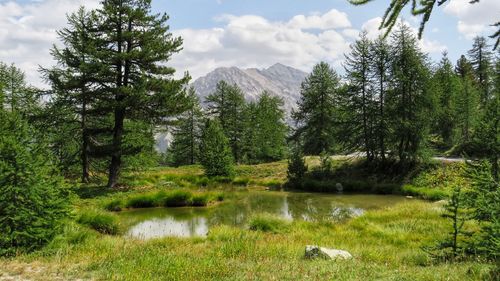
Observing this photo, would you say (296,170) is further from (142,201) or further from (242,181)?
(142,201)

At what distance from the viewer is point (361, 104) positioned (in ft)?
123

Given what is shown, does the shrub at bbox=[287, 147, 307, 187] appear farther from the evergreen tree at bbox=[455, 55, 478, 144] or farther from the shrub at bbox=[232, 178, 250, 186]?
the evergreen tree at bbox=[455, 55, 478, 144]

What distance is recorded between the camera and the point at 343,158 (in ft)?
140

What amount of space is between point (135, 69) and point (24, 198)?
19.8 m

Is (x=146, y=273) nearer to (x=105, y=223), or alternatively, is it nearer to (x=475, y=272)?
(x=475, y=272)

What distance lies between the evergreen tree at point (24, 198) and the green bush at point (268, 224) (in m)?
8.06

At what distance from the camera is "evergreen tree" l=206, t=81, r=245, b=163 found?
196 ft

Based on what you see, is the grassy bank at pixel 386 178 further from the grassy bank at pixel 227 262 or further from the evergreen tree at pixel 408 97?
the grassy bank at pixel 227 262

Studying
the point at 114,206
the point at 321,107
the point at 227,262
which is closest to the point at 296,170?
the point at 321,107

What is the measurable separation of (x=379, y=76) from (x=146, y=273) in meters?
33.7

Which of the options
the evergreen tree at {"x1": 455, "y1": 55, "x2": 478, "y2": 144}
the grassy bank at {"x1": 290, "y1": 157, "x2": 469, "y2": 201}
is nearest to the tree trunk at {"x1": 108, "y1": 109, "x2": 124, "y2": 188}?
the grassy bank at {"x1": 290, "y1": 157, "x2": 469, "y2": 201}

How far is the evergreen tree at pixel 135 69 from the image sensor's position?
86.0 ft

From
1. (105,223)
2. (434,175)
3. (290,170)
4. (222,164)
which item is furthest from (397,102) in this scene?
(105,223)

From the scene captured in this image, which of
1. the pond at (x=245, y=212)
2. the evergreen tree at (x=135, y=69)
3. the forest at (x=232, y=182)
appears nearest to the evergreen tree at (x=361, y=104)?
the forest at (x=232, y=182)
